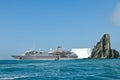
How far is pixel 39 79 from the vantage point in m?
57.2

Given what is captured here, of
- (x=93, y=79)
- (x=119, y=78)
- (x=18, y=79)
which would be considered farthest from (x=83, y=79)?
(x=18, y=79)

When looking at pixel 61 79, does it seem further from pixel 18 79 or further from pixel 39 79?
pixel 18 79

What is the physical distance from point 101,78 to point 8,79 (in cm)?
1507

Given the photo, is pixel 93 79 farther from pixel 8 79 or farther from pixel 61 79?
pixel 8 79

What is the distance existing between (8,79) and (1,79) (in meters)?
1.21

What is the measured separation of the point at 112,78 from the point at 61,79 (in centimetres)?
799

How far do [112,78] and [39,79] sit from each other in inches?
455

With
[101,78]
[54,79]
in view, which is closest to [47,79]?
[54,79]

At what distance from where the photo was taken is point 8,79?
58250 millimetres

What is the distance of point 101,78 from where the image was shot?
56.5 m

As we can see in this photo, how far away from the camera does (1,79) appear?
192 feet

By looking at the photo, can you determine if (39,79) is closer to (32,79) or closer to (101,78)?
(32,79)

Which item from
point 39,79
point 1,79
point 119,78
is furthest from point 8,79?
point 119,78

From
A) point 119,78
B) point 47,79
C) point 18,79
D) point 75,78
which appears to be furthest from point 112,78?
point 18,79
